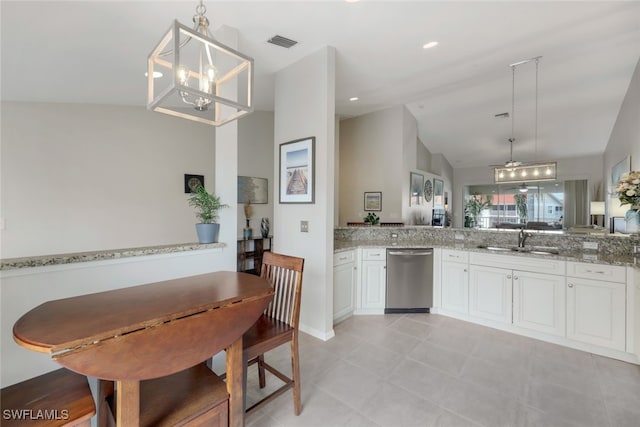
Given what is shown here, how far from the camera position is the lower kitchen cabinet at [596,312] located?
2.47 m

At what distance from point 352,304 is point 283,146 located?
2.15 m

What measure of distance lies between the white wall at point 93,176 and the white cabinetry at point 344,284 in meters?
2.61

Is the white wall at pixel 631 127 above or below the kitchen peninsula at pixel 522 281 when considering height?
above

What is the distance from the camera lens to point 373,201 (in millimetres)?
5688

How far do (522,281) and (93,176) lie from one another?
5.36m

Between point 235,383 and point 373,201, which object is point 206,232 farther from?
point 373,201

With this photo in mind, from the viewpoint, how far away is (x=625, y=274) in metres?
2.45

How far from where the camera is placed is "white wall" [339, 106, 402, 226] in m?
5.40

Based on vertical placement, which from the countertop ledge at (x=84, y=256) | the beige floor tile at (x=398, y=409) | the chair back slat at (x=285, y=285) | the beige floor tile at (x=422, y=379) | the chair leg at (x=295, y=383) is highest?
the countertop ledge at (x=84, y=256)

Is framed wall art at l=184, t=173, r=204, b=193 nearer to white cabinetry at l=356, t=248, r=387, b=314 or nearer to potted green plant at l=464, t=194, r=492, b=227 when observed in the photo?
white cabinetry at l=356, t=248, r=387, b=314

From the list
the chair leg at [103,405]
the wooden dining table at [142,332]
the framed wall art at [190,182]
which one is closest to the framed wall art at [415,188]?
the framed wall art at [190,182]

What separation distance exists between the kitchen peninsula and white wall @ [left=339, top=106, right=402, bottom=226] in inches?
62.0

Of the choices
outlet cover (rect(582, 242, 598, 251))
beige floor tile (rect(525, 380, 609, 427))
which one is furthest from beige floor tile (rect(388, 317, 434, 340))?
outlet cover (rect(582, 242, 598, 251))

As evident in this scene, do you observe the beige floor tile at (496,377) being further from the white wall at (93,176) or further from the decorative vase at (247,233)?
the white wall at (93,176)
